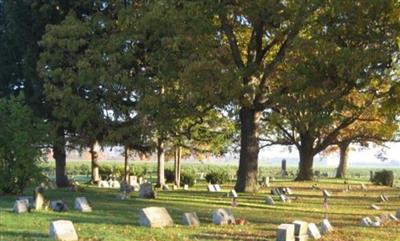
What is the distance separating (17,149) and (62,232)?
1211 centimetres

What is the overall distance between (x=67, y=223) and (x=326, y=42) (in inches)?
463

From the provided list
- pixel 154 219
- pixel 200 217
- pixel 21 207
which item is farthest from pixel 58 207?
pixel 154 219

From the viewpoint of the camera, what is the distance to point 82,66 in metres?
28.2

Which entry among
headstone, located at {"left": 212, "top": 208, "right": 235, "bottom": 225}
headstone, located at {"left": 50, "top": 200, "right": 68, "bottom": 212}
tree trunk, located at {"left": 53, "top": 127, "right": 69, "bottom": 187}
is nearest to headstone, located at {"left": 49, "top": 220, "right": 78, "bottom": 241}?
headstone, located at {"left": 212, "top": 208, "right": 235, "bottom": 225}

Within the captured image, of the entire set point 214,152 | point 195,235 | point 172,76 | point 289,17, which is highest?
point 289,17

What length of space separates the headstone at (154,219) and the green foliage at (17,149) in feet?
32.2

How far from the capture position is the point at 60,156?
34.7 meters

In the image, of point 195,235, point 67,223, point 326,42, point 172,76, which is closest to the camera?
point 67,223

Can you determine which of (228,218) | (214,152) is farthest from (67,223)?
(214,152)

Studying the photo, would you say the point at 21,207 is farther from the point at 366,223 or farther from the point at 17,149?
the point at 366,223

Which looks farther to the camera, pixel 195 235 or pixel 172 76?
pixel 172 76

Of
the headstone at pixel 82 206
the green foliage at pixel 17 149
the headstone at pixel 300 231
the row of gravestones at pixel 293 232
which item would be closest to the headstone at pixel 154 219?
the row of gravestones at pixel 293 232

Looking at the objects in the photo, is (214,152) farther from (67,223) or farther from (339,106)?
(67,223)

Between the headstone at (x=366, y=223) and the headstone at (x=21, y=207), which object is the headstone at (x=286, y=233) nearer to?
the headstone at (x=366, y=223)
